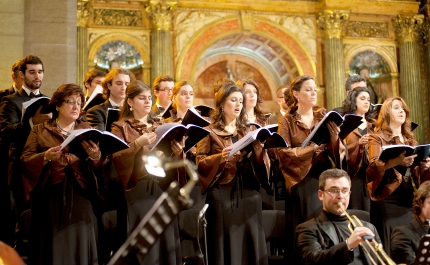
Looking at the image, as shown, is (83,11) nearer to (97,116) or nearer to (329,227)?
(97,116)

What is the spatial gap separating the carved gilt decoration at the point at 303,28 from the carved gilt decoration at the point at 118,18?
9.90ft

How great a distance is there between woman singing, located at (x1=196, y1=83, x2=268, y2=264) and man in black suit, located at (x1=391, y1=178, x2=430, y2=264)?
984 millimetres

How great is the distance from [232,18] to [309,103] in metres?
8.65

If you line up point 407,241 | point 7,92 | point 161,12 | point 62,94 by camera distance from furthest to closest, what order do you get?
point 161,12
point 7,92
point 62,94
point 407,241

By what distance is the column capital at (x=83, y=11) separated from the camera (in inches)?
488

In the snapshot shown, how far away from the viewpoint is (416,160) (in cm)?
518

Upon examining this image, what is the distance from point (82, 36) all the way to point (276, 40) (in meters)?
4.27

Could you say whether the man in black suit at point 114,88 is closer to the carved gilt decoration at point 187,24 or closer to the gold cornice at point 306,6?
the carved gilt decoration at point 187,24

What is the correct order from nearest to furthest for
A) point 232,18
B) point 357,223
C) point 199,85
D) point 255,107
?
point 357,223
point 255,107
point 232,18
point 199,85

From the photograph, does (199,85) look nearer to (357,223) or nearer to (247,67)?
(247,67)

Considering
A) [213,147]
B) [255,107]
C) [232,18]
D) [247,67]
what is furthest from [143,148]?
[247,67]

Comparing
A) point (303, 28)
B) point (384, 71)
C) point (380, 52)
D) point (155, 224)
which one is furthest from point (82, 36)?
point (155, 224)

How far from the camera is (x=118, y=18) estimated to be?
42.7 feet

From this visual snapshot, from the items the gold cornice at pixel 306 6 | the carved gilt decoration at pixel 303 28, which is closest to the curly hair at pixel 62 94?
the gold cornice at pixel 306 6
